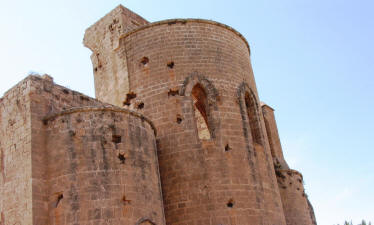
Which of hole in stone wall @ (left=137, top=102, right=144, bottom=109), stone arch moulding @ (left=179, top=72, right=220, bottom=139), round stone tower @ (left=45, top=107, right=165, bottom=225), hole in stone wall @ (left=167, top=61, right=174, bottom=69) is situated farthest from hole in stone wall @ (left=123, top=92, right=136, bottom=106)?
round stone tower @ (left=45, top=107, right=165, bottom=225)

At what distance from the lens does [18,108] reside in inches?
496

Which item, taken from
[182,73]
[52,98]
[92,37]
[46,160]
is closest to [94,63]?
[92,37]

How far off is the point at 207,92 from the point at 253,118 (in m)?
2.18

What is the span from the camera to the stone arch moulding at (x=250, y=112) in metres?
16.1

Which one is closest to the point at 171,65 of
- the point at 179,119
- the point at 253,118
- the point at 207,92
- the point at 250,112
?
the point at 207,92

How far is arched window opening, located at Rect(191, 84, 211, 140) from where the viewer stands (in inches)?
627

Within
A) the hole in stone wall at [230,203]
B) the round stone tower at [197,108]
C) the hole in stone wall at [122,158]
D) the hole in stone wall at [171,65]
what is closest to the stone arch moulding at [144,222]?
the hole in stone wall at [122,158]

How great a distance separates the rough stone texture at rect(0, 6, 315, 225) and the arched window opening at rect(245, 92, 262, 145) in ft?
0.11

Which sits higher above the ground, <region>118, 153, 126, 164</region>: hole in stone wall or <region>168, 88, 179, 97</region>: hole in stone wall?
<region>168, 88, 179, 97</region>: hole in stone wall

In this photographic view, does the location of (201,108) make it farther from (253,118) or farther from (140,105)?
(140,105)

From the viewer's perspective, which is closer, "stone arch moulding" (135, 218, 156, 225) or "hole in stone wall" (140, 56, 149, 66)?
"stone arch moulding" (135, 218, 156, 225)

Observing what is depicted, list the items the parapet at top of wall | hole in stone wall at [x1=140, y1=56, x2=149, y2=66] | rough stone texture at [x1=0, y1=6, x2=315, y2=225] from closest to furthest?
rough stone texture at [x1=0, y1=6, x2=315, y2=225] < hole in stone wall at [x1=140, y1=56, x2=149, y2=66] < the parapet at top of wall

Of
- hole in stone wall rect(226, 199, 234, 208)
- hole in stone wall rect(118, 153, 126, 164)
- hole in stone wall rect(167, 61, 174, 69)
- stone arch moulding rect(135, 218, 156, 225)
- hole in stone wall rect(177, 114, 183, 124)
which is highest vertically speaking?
hole in stone wall rect(167, 61, 174, 69)

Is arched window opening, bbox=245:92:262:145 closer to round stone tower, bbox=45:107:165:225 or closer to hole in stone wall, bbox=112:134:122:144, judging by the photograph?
round stone tower, bbox=45:107:165:225
